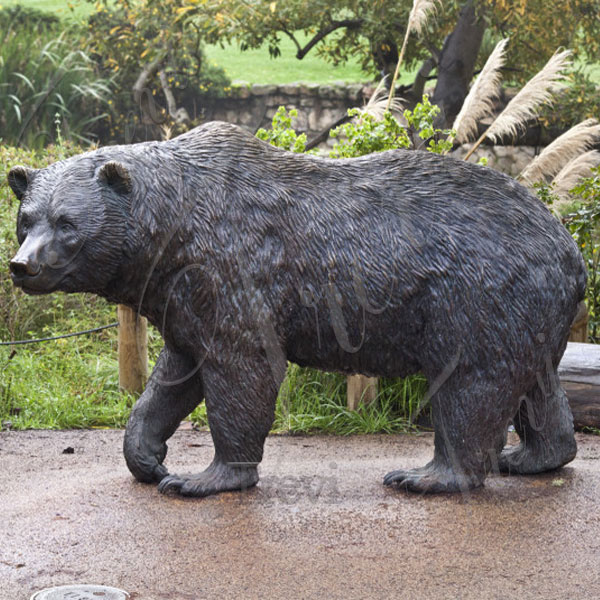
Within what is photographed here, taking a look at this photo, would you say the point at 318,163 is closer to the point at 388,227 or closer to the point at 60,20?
the point at 388,227

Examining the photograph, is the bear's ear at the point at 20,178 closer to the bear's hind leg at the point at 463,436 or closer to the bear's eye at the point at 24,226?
the bear's eye at the point at 24,226

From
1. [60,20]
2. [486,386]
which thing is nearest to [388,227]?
[486,386]

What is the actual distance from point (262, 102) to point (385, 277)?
1386cm

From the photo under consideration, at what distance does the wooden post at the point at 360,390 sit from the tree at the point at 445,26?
6.55 meters

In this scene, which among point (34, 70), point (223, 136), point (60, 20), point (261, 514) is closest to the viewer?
point (261, 514)

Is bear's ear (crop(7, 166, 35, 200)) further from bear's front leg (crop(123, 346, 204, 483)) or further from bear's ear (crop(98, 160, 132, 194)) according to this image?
bear's front leg (crop(123, 346, 204, 483))

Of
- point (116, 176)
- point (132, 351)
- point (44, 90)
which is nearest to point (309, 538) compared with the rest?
point (116, 176)

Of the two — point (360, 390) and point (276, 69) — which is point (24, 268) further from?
point (276, 69)

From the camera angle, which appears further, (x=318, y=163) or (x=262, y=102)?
(x=262, y=102)

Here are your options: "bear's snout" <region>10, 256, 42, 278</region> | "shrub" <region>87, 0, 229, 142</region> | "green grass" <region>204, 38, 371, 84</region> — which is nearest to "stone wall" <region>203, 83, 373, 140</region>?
"shrub" <region>87, 0, 229, 142</region>

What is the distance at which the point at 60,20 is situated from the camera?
1903 centimetres

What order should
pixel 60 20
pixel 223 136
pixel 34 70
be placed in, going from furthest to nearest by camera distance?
pixel 60 20, pixel 34 70, pixel 223 136

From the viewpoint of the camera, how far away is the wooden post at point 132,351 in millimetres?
6320

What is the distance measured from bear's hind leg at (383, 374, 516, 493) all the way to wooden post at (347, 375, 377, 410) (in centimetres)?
207
